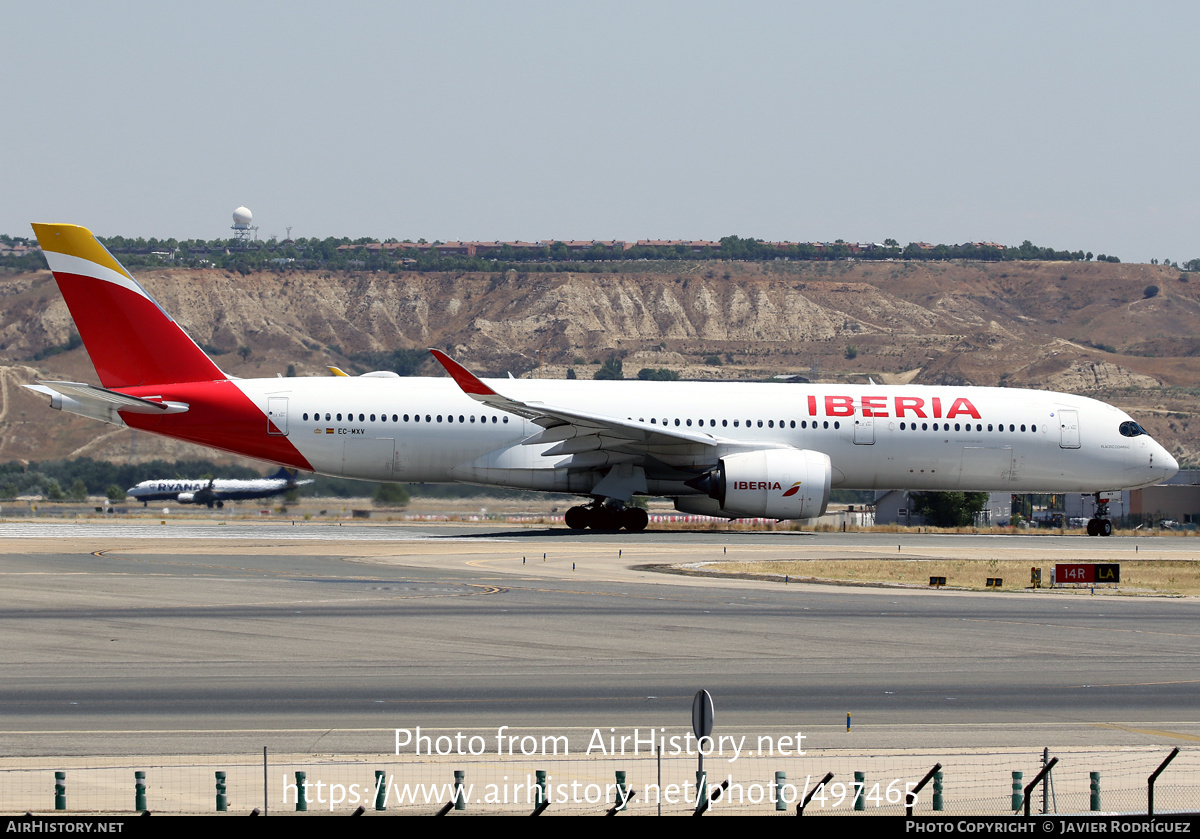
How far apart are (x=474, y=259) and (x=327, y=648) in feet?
526

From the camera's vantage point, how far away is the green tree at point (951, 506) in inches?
2450

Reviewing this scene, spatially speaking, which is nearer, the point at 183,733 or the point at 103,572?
the point at 183,733

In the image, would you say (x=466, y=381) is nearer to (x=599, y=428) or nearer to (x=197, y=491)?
(x=599, y=428)

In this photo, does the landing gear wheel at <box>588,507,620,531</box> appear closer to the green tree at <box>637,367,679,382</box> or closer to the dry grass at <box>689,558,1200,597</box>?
the dry grass at <box>689,558,1200,597</box>

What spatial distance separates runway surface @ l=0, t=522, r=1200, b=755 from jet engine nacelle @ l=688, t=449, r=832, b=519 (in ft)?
23.5

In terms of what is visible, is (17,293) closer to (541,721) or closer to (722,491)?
(722,491)

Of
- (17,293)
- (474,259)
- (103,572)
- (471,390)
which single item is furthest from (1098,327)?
(103,572)

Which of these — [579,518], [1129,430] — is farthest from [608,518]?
[1129,430]

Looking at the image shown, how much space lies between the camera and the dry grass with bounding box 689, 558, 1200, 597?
29.2m

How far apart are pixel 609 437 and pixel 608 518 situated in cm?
338

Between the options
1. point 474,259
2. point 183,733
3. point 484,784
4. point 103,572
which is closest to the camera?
point 484,784

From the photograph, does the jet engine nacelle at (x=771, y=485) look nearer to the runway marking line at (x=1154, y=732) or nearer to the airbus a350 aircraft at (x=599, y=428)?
the airbus a350 aircraft at (x=599, y=428)

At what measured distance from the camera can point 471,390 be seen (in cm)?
3622

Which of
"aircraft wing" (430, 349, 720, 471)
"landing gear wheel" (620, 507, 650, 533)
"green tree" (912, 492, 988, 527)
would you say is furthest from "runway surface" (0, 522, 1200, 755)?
"green tree" (912, 492, 988, 527)
